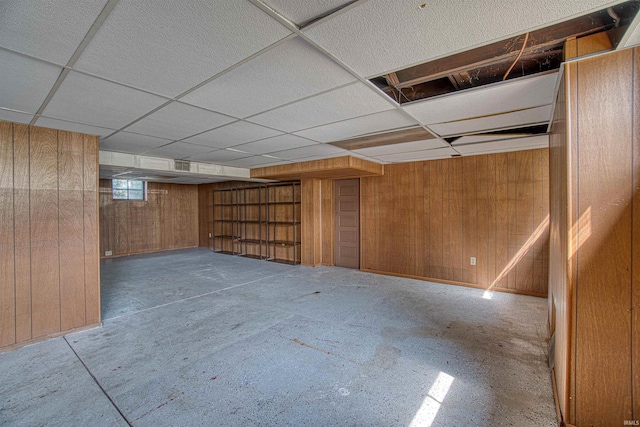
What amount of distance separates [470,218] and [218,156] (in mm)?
4436

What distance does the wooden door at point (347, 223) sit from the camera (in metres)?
6.05

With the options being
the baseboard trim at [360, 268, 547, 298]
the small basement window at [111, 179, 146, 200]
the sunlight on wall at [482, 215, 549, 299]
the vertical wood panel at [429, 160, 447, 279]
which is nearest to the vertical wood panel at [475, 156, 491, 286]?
the baseboard trim at [360, 268, 547, 298]

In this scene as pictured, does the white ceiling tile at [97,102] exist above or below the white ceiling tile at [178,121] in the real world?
below

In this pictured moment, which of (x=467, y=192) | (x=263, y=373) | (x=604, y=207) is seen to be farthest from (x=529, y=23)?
(x=467, y=192)

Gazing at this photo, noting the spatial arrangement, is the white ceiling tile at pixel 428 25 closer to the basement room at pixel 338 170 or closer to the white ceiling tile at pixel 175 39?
the basement room at pixel 338 170

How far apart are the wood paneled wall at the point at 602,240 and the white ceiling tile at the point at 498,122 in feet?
3.21

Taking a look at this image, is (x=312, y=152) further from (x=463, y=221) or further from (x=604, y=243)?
(x=604, y=243)

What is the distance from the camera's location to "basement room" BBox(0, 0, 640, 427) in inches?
54.6

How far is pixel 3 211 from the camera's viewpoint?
2637mm

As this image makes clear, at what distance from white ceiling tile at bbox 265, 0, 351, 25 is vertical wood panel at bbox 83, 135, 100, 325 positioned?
313 cm

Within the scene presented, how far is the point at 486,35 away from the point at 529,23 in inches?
6.8

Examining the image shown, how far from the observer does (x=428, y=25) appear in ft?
4.24

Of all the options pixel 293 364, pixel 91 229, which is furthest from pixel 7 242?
pixel 293 364

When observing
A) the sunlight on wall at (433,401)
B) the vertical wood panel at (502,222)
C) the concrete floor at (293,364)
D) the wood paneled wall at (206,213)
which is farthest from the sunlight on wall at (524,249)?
the wood paneled wall at (206,213)
